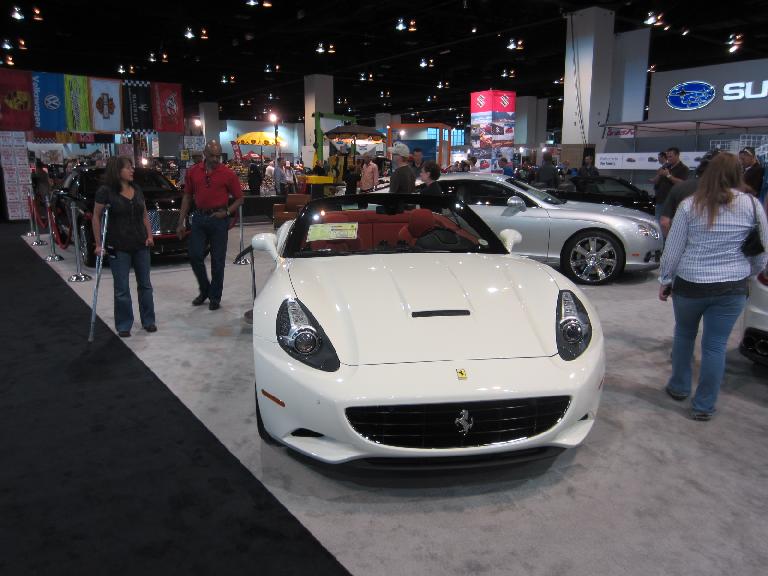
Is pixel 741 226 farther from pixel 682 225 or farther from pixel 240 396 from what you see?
pixel 240 396

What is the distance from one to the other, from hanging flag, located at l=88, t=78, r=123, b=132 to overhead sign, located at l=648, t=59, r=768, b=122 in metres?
13.9

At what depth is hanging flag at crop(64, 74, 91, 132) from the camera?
45.0 ft

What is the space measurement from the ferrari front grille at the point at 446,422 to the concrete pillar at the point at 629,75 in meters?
16.5

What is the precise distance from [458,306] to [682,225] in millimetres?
1553

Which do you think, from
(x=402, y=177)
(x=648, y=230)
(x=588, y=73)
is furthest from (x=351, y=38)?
(x=648, y=230)

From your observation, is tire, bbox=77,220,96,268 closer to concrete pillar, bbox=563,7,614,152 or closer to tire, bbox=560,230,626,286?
tire, bbox=560,230,626,286

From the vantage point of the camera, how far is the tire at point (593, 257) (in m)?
7.07

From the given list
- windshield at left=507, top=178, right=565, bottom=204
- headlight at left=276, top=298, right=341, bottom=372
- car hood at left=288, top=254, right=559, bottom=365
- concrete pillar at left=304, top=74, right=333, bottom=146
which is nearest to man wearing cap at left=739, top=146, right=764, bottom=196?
windshield at left=507, top=178, right=565, bottom=204

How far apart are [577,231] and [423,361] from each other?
531 cm

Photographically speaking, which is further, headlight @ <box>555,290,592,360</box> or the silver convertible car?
the silver convertible car

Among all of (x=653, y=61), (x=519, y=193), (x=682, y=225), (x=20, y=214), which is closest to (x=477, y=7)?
(x=653, y=61)

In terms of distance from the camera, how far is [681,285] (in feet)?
11.3

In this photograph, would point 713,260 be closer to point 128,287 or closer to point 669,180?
point 128,287

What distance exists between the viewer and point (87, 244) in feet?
27.3
